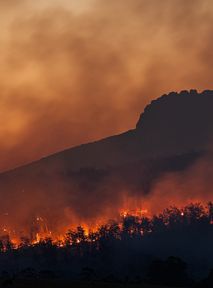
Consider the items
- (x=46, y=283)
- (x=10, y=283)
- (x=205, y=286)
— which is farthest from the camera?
(x=205, y=286)

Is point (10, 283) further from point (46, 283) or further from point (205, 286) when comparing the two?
point (205, 286)

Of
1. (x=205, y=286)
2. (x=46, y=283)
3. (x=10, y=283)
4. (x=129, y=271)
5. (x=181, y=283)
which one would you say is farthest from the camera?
(x=129, y=271)

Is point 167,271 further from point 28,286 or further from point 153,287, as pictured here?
point 28,286

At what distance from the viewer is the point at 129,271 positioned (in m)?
196

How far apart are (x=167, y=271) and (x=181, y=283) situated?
761 cm

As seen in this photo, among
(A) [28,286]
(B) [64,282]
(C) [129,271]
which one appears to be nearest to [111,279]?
(B) [64,282]

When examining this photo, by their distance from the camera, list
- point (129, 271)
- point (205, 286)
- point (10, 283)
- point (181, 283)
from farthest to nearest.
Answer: point (129, 271)
point (181, 283)
point (205, 286)
point (10, 283)

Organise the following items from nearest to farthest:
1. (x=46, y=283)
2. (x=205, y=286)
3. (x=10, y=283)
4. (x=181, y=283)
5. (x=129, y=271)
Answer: (x=10, y=283) < (x=46, y=283) < (x=205, y=286) < (x=181, y=283) < (x=129, y=271)

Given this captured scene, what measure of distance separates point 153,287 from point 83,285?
1359 centimetres

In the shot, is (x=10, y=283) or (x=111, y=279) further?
(x=111, y=279)

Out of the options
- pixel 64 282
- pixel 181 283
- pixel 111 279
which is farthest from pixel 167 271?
pixel 64 282

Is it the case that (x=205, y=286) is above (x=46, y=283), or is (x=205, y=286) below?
below

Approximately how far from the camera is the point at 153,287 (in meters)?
119

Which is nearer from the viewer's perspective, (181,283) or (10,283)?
(10,283)
